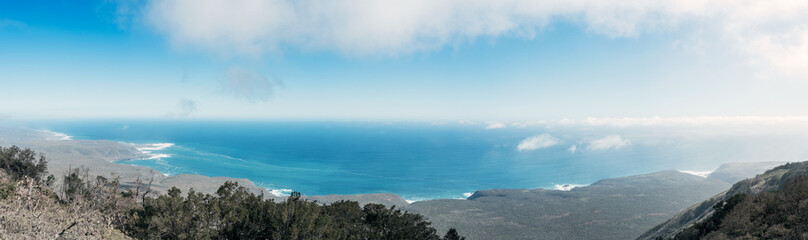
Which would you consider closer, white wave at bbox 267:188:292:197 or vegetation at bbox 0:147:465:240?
vegetation at bbox 0:147:465:240

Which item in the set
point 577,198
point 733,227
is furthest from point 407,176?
point 733,227

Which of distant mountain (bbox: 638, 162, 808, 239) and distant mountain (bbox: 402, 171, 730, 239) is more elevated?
distant mountain (bbox: 638, 162, 808, 239)

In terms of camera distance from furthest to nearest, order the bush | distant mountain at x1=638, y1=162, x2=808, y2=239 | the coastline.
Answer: the coastline, distant mountain at x1=638, y1=162, x2=808, y2=239, the bush

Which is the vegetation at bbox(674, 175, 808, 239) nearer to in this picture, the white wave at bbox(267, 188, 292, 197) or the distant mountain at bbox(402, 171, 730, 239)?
the distant mountain at bbox(402, 171, 730, 239)

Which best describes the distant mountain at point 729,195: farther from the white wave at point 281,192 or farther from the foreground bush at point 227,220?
the white wave at point 281,192

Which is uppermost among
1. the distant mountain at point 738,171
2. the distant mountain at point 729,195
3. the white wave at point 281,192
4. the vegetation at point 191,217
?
the vegetation at point 191,217

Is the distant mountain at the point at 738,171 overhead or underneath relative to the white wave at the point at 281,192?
overhead

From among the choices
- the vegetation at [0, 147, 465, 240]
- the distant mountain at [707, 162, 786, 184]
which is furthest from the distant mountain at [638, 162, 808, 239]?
the distant mountain at [707, 162, 786, 184]

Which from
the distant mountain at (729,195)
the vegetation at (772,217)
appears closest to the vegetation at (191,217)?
the vegetation at (772,217)

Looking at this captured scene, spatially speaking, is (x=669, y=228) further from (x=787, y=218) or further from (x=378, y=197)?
(x=378, y=197)

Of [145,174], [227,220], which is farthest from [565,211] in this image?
[145,174]
